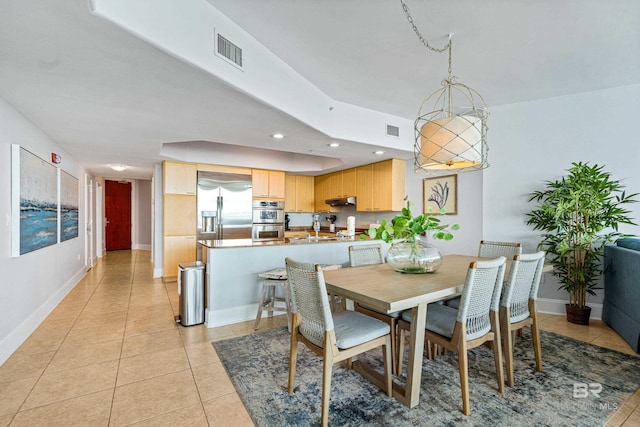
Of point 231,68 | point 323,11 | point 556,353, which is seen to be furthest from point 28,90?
point 556,353

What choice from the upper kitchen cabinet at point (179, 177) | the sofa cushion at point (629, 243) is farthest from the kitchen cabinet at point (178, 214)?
the sofa cushion at point (629, 243)

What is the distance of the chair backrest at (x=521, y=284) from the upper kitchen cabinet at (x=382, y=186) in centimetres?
302

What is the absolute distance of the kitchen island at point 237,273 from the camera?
3.28 metres

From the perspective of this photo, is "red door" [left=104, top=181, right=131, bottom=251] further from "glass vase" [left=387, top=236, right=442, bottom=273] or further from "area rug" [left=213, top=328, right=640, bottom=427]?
"glass vase" [left=387, top=236, right=442, bottom=273]

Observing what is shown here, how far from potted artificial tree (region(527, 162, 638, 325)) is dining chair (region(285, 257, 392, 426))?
8.65ft

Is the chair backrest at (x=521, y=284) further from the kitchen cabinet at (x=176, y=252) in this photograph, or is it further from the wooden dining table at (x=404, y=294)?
the kitchen cabinet at (x=176, y=252)

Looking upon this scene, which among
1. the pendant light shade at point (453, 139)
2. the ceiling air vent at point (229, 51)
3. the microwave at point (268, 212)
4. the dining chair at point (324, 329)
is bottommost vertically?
the dining chair at point (324, 329)

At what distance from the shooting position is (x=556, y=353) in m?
2.63

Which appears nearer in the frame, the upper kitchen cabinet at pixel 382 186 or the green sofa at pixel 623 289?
the green sofa at pixel 623 289

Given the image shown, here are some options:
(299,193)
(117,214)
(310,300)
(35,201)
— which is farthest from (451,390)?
(117,214)

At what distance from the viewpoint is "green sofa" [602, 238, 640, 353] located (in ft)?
8.86

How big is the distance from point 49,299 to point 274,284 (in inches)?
113

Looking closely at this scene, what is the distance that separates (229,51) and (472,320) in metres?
2.45

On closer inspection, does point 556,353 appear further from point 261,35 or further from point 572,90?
point 261,35
